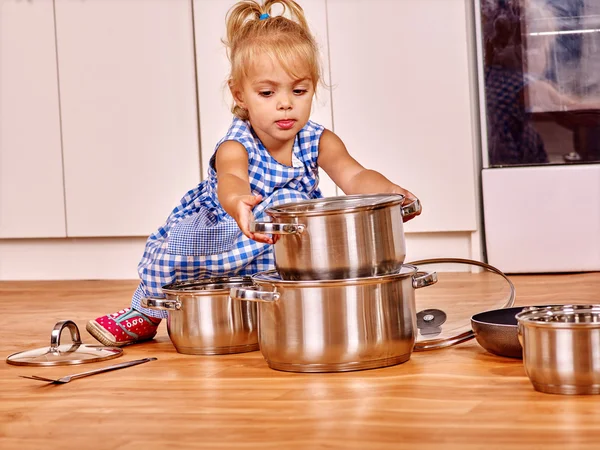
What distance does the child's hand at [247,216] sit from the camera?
1.22m

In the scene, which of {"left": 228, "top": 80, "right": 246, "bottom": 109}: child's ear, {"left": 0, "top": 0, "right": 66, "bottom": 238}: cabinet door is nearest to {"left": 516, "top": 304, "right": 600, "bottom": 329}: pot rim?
{"left": 228, "top": 80, "right": 246, "bottom": 109}: child's ear

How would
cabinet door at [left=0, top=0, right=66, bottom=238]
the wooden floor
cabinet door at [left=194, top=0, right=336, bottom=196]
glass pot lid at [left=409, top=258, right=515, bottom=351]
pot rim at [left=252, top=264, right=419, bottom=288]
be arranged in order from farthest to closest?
cabinet door at [left=0, top=0, right=66, bottom=238]
cabinet door at [left=194, top=0, right=336, bottom=196]
glass pot lid at [left=409, top=258, right=515, bottom=351]
pot rim at [left=252, top=264, right=419, bottom=288]
the wooden floor

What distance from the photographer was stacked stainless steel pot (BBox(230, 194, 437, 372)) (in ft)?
3.68

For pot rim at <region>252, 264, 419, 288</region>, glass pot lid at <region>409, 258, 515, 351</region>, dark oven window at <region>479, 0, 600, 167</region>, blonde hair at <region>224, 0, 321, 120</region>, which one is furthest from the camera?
dark oven window at <region>479, 0, 600, 167</region>

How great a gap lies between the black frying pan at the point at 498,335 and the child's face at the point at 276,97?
453 mm

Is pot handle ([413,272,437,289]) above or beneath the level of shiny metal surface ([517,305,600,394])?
above

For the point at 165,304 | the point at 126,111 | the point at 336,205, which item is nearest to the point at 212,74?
the point at 126,111

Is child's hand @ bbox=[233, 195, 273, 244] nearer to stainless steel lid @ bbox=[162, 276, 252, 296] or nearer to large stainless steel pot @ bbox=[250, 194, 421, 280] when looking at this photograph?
large stainless steel pot @ bbox=[250, 194, 421, 280]

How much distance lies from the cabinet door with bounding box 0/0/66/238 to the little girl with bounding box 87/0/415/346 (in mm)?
1252

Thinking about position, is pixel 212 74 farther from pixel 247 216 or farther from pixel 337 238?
pixel 337 238

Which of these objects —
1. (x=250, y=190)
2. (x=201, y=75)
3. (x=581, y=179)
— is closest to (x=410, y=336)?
(x=250, y=190)

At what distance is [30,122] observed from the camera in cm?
274

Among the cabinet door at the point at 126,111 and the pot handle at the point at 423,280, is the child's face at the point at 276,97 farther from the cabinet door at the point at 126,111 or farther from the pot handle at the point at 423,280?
the cabinet door at the point at 126,111

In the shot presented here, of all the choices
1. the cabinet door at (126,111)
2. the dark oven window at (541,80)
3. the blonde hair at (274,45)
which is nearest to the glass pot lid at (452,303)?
the blonde hair at (274,45)
